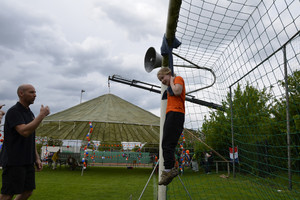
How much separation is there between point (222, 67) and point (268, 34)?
Result: 1.49 metres

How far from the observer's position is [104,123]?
1301cm

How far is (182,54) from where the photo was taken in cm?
489

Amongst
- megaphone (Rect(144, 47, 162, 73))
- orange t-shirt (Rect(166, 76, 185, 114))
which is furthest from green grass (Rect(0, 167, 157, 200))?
orange t-shirt (Rect(166, 76, 185, 114))

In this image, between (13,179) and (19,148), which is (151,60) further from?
(13,179)

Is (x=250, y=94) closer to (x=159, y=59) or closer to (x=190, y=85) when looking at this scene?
(x=190, y=85)

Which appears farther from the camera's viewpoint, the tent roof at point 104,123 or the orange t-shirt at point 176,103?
the tent roof at point 104,123

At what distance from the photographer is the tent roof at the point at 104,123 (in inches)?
483

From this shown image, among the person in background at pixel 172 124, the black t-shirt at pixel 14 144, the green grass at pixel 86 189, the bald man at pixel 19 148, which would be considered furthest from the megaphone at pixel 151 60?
the green grass at pixel 86 189

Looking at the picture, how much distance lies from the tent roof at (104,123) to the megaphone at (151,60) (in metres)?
8.63

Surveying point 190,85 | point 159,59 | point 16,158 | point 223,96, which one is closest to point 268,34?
point 159,59

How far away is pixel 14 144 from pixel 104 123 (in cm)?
1082

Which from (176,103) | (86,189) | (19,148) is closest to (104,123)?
(86,189)

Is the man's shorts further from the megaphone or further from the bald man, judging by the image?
the megaphone

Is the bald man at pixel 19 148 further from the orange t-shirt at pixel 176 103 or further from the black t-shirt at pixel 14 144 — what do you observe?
the orange t-shirt at pixel 176 103
